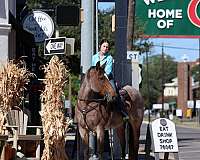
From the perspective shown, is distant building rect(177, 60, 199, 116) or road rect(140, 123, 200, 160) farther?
distant building rect(177, 60, 199, 116)

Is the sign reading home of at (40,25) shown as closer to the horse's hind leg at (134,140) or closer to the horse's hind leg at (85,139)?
the horse's hind leg at (134,140)

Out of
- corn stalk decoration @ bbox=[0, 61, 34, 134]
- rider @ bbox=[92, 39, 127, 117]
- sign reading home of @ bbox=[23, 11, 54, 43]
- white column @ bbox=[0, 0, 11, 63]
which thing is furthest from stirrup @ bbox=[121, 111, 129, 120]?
white column @ bbox=[0, 0, 11, 63]

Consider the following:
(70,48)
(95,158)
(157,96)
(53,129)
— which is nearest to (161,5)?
(70,48)

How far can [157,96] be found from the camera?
150 m

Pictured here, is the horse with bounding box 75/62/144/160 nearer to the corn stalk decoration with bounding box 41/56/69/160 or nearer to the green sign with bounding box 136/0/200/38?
the corn stalk decoration with bounding box 41/56/69/160

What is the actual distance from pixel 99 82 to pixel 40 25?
388 centimetres

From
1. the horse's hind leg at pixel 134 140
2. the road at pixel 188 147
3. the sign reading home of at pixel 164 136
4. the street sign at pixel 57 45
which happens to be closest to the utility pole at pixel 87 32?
the street sign at pixel 57 45

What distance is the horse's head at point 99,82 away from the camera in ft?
43.9

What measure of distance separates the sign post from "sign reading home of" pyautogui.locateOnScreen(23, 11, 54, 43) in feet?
14.0

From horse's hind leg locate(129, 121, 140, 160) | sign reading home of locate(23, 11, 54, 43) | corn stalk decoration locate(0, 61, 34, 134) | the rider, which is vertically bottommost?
horse's hind leg locate(129, 121, 140, 160)

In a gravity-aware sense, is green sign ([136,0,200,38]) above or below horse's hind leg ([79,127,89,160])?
above

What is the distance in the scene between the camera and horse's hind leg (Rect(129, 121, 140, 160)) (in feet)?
52.2

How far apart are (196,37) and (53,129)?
10.5 meters

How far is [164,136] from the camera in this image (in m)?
13.6
